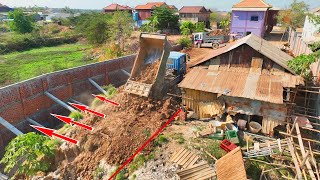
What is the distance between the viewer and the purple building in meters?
32.7

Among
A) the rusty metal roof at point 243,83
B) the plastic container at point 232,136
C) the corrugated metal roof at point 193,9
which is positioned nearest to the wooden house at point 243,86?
the rusty metal roof at point 243,83

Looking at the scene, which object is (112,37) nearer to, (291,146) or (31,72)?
(31,72)

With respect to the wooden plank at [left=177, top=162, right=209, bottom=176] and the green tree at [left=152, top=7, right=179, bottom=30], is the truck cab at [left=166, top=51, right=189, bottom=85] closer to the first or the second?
the wooden plank at [left=177, top=162, right=209, bottom=176]

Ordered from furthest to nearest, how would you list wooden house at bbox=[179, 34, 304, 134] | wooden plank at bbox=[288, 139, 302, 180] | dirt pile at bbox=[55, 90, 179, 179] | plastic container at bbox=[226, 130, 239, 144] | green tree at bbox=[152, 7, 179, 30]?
green tree at bbox=[152, 7, 179, 30] → wooden house at bbox=[179, 34, 304, 134] → plastic container at bbox=[226, 130, 239, 144] → dirt pile at bbox=[55, 90, 179, 179] → wooden plank at bbox=[288, 139, 302, 180]

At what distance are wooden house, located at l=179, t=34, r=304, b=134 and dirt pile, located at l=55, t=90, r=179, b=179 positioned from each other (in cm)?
187

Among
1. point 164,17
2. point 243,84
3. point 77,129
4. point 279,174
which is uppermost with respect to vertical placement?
point 164,17

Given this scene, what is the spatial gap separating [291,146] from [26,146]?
35.2 feet

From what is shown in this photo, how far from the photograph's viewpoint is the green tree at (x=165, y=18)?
136 feet

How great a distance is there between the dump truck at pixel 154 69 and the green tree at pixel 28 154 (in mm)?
5546

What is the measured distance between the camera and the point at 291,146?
10.5 metres

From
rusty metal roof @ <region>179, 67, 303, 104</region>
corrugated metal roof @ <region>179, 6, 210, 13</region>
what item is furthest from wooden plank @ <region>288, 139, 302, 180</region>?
corrugated metal roof @ <region>179, 6, 210, 13</region>

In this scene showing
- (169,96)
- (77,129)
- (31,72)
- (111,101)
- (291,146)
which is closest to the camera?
(291,146)

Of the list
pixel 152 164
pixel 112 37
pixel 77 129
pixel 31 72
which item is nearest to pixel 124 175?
pixel 152 164

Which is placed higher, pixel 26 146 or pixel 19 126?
pixel 26 146
